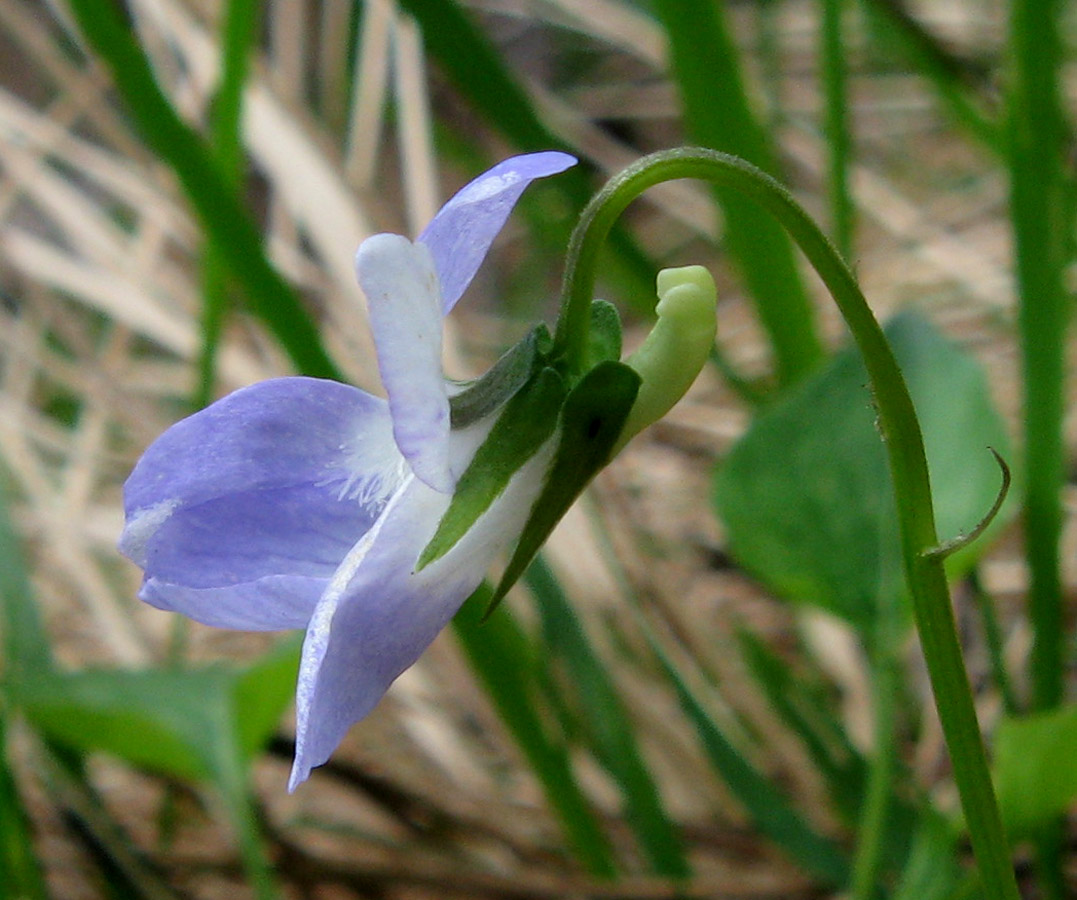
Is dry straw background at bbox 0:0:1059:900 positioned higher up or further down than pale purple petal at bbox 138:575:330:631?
further down

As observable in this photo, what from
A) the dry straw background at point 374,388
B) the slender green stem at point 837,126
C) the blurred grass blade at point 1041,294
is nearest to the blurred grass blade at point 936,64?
the slender green stem at point 837,126

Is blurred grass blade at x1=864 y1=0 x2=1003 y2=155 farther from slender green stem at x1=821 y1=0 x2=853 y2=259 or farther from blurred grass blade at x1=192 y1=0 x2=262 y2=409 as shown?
blurred grass blade at x1=192 y1=0 x2=262 y2=409

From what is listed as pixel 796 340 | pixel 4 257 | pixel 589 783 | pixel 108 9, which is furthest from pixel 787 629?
pixel 4 257

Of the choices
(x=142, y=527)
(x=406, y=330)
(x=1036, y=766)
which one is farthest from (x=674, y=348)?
(x=1036, y=766)

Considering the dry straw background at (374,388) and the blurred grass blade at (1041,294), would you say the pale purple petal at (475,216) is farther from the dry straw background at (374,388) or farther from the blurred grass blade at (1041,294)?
the dry straw background at (374,388)

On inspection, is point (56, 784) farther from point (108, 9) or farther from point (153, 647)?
point (108, 9)

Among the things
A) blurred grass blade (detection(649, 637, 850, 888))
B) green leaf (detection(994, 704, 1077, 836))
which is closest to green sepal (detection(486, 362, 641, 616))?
green leaf (detection(994, 704, 1077, 836))
